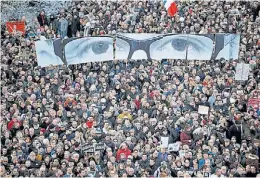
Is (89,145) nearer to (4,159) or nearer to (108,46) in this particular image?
(4,159)

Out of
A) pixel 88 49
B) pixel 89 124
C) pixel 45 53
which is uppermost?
pixel 88 49

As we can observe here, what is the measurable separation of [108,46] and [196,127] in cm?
543

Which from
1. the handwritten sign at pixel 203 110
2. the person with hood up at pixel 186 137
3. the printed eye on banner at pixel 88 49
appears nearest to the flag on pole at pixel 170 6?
the printed eye on banner at pixel 88 49

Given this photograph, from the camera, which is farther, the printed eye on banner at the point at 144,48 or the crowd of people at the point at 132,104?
the printed eye on banner at the point at 144,48

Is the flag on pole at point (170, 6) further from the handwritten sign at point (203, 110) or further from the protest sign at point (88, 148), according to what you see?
the protest sign at point (88, 148)

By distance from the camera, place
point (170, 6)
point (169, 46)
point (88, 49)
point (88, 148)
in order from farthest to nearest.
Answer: point (170, 6), point (169, 46), point (88, 49), point (88, 148)

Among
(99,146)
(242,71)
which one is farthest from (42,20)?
(99,146)

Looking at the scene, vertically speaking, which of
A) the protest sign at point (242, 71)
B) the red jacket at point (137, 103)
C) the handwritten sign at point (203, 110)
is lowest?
the handwritten sign at point (203, 110)

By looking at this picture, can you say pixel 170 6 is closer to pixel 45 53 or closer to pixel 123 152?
pixel 45 53

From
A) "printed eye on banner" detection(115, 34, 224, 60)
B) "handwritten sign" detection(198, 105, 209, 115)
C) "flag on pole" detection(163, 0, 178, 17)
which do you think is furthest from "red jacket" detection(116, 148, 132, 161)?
"flag on pole" detection(163, 0, 178, 17)

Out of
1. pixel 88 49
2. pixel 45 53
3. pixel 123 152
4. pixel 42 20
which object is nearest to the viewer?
pixel 123 152

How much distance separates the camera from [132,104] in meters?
28.1

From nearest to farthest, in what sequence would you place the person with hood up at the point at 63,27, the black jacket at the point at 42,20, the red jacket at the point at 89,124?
the red jacket at the point at 89,124 → the person with hood up at the point at 63,27 → the black jacket at the point at 42,20

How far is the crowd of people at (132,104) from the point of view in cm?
2545
